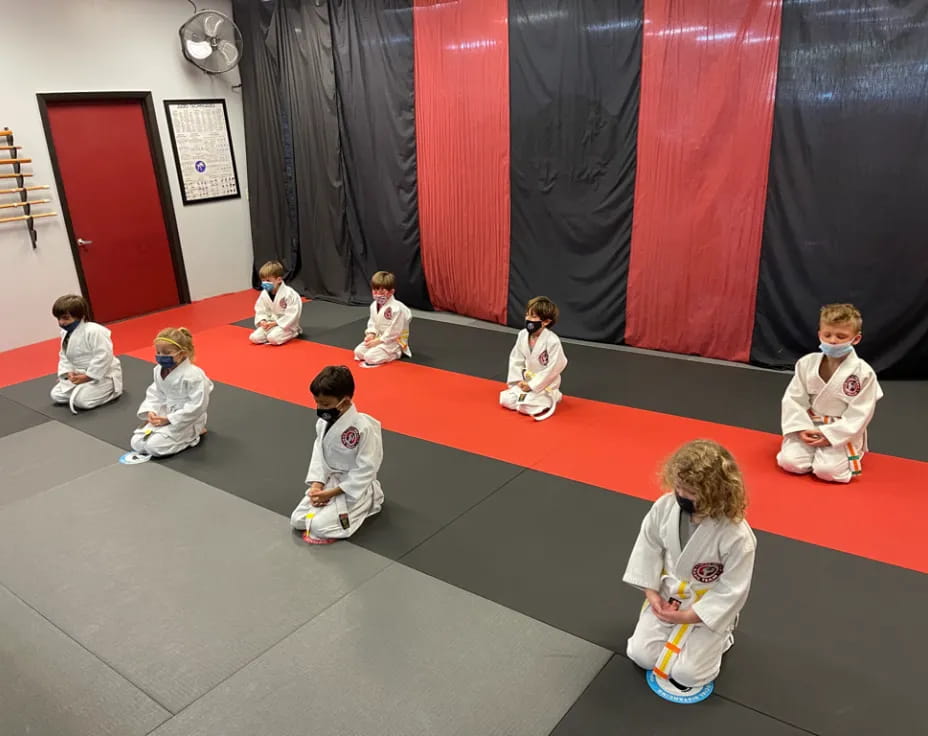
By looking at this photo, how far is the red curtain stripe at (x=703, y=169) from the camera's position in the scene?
5539mm

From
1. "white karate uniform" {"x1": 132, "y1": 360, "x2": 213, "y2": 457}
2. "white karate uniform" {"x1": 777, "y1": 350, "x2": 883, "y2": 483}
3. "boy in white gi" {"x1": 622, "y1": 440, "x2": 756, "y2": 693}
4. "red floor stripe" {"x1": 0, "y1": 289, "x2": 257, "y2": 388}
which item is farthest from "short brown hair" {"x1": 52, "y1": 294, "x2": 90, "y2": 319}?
"white karate uniform" {"x1": 777, "y1": 350, "x2": 883, "y2": 483}

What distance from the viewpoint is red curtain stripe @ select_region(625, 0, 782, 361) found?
5.54 meters

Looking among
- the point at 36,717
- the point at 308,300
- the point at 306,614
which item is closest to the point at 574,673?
the point at 306,614

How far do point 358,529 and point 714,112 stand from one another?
460 centimetres

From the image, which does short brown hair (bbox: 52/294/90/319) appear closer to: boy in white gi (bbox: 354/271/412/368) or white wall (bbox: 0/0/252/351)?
boy in white gi (bbox: 354/271/412/368)

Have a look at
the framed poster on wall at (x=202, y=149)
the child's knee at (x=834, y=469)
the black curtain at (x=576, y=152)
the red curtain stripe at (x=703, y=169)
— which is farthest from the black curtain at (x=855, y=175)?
the framed poster on wall at (x=202, y=149)

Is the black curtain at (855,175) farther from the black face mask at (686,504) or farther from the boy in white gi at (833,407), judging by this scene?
the black face mask at (686,504)

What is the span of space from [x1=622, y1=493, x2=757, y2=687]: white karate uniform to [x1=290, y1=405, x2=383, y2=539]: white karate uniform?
5.02 feet

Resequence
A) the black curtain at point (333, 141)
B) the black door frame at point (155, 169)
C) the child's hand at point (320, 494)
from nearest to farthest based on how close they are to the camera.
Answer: the child's hand at point (320, 494)
the black door frame at point (155, 169)
the black curtain at point (333, 141)

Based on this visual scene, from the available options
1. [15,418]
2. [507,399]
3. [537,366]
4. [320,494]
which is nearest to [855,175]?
[537,366]

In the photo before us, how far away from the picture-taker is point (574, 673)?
257 cm

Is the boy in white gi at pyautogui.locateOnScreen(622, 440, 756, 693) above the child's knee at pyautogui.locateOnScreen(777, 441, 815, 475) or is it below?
above

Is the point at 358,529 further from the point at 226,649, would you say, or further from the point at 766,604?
the point at 766,604

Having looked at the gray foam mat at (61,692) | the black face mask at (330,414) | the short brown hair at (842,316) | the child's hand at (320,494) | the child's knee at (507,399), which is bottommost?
the gray foam mat at (61,692)
